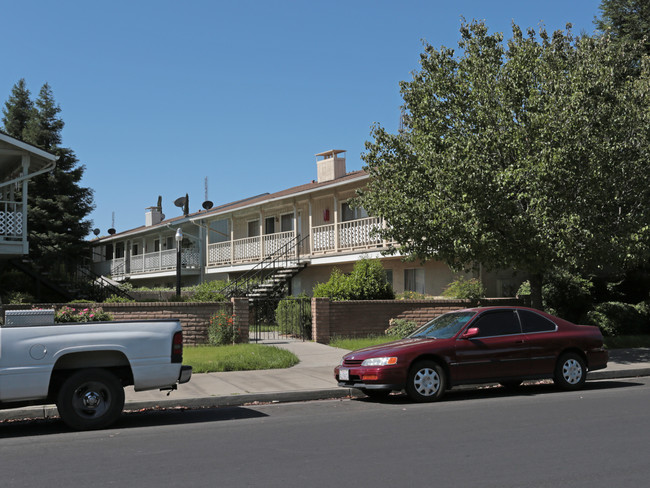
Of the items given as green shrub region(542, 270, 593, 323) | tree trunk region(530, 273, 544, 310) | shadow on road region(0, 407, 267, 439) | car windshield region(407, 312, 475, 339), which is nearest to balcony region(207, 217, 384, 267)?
tree trunk region(530, 273, 544, 310)

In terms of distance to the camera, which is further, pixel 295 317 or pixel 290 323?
pixel 290 323

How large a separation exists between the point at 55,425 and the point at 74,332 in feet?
5.15

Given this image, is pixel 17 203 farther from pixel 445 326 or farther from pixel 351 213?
pixel 445 326

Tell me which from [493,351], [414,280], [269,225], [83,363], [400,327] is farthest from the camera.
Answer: [269,225]

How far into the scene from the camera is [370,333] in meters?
19.0

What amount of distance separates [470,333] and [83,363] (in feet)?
19.2

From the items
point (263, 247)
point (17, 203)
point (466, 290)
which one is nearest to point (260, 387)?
point (466, 290)

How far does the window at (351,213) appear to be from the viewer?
2686 centimetres

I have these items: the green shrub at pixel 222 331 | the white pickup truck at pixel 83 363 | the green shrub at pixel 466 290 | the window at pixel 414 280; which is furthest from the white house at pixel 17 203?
the white pickup truck at pixel 83 363

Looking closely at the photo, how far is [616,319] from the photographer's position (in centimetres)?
2031

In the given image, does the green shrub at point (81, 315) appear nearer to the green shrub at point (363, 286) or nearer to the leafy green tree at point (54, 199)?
the green shrub at point (363, 286)

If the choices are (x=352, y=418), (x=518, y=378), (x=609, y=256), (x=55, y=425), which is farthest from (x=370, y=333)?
(x=55, y=425)

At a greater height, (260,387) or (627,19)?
(627,19)

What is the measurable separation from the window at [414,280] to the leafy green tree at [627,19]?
11143mm
